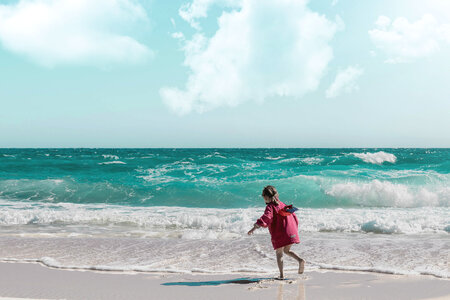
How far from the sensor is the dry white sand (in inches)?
156

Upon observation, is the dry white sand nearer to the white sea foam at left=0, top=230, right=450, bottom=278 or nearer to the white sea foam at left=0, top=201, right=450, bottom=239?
the white sea foam at left=0, top=230, right=450, bottom=278

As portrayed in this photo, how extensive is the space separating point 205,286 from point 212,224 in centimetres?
531

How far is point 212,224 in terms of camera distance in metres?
9.66

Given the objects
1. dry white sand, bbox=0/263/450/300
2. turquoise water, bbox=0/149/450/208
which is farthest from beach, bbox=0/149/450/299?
turquoise water, bbox=0/149/450/208

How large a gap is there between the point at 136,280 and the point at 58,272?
1.28 m

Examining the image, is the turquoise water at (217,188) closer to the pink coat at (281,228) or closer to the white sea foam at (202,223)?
the white sea foam at (202,223)

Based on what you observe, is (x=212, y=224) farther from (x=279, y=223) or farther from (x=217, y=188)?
(x=217, y=188)

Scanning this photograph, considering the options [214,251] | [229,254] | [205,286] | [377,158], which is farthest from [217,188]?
[377,158]

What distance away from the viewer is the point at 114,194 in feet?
53.9

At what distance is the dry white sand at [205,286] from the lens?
13.0 ft

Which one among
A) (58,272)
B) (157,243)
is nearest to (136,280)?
(58,272)

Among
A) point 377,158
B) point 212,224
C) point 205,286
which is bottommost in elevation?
point 212,224

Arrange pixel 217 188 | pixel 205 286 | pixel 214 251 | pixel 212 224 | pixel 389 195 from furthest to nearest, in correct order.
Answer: pixel 217 188
pixel 389 195
pixel 212 224
pixel 214 251
pixel 205 286

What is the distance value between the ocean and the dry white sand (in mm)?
371
